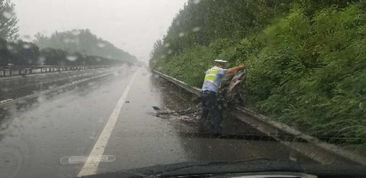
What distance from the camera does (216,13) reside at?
35.0m

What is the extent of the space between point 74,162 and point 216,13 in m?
28.3

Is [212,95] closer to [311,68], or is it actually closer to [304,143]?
[304,143]

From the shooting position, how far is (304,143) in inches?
352

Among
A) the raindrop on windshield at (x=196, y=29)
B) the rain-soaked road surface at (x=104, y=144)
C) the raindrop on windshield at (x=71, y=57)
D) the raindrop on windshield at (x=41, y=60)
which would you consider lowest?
the raindrop on windshield at (x=71, y=57)

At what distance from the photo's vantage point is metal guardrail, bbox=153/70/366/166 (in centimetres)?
734

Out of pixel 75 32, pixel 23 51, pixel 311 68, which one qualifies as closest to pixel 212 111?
pixel 311 68

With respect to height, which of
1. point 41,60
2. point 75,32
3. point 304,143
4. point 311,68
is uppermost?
point 311,68

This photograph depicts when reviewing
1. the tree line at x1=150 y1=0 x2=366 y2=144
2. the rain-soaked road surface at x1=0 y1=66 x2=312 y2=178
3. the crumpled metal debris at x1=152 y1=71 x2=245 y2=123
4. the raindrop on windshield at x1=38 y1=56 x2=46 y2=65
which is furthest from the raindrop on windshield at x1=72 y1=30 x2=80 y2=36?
the crumpled metal debris at x1=152 y1=71 x2=245 y2=123

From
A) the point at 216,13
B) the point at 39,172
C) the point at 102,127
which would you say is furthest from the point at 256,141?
the point at 216,13

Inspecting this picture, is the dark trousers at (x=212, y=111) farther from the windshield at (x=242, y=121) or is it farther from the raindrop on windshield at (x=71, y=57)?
the raindrop on windshield at (x=71, y=57)

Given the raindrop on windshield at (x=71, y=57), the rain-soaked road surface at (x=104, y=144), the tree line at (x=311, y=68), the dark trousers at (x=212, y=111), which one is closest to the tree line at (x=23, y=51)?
the raindrop on windshield at (x=71, y=57)

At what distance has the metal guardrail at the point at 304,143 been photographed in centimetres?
734

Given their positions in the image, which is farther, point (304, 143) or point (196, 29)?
point (196, 29)

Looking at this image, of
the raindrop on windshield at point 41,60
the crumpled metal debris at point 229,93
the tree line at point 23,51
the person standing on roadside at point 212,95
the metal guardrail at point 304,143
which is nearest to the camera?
the metal guardrail at point 304,143
